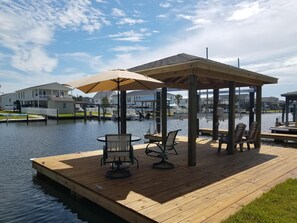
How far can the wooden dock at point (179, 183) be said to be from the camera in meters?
3.94

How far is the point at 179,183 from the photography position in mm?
5262

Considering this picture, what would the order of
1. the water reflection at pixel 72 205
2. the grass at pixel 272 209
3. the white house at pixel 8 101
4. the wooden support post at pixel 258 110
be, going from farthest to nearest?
1. the white house at pixel 8 101
2. the wooden support post at pixel 258 110
3. the water reflection at pixel 72 205
4. the grass at pixel 272 209

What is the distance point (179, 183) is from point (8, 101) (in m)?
64.8

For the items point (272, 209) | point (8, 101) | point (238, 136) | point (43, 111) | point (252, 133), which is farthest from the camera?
point (8, 101)

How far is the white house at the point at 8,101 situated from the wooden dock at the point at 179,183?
58.0 metres

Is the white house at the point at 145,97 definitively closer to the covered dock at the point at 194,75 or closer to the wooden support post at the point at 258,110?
the wooden support post at the point at 258,110

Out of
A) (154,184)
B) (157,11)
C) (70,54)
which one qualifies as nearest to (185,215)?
(154,184)

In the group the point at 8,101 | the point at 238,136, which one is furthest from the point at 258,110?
the point at 8,101

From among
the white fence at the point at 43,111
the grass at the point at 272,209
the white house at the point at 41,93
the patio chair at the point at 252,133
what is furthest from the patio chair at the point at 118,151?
the white house at the point at 41,93

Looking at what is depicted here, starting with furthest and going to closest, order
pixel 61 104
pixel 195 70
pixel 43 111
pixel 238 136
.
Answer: pixel 61 104 → pixel 43 111 → pixel 238 136 → pixel 195 70

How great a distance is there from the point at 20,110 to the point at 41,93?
490 centimetres

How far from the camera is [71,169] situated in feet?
21.2

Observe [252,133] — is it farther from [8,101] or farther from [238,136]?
[8,101]

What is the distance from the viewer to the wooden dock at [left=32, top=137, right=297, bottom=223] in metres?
3.94
